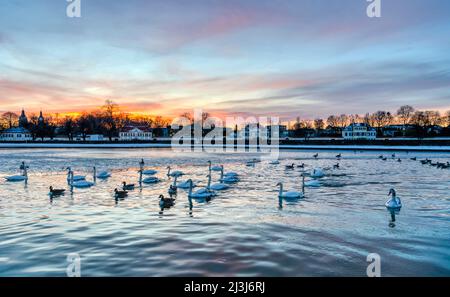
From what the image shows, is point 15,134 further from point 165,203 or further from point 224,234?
point 224,234

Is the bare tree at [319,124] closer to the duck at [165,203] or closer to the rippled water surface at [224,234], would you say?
the rippled water surface at [224,234]

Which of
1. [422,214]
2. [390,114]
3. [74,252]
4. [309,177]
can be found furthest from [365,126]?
[74,252]

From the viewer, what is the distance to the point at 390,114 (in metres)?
160

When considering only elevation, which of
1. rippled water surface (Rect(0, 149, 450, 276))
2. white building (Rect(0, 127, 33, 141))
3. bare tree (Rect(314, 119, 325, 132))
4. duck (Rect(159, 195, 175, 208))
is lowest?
rippled water surface (Rect(0, 149, 450, 276))

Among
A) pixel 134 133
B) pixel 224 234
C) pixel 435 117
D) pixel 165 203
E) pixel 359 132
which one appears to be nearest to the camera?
pixel 224 234

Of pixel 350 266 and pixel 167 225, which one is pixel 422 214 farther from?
pixel 167 225

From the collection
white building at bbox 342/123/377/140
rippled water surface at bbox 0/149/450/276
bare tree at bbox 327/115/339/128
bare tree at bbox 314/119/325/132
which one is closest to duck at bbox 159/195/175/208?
rippled water surface at bbox 0/149/450/276

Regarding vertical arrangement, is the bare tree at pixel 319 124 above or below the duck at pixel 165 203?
above

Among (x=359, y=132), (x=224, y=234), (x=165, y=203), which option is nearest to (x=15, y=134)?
(x=359, y=132)

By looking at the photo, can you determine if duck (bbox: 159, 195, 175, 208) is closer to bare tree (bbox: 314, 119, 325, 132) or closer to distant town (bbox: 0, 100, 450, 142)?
distant town (bbox: 0, 100, 450, 142)

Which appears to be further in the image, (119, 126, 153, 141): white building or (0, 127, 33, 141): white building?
(119, 126, 153, 141): white building

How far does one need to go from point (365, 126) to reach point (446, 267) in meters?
132

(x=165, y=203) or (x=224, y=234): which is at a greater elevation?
(x=165, y=203)

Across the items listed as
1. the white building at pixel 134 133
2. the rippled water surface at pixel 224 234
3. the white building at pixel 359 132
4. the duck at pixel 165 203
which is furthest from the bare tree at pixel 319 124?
the duck at pixel 165 203
